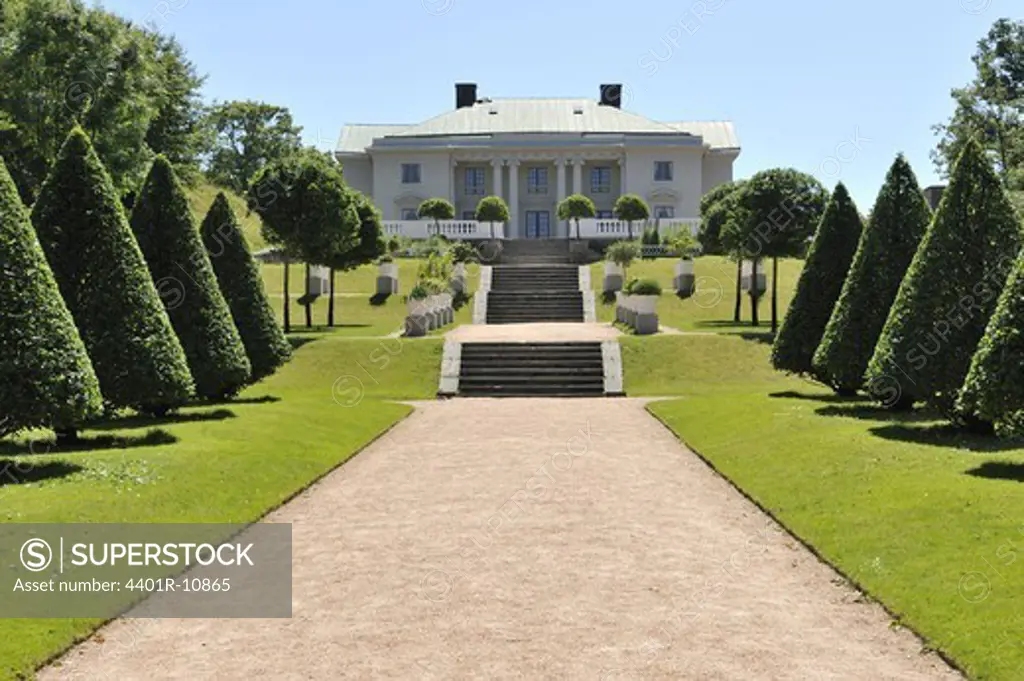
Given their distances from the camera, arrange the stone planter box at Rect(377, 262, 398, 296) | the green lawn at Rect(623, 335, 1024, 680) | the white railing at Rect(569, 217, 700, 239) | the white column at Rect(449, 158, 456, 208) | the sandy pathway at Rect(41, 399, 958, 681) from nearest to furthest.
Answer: the sandy pathway at Rect(41, 399, 958, 681) < the green lawn at Rect(623, 335, 1024, 680) < the stone planter box at Rect(377, 262, 398, 296) < the white railing at Rect(569, 217, 700, 239) < the white column at Rect(449, 158, 456, 208)

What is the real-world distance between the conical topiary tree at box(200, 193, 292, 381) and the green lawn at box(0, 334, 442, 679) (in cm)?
119

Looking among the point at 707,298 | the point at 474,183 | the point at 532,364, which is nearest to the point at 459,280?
the point at 707,298

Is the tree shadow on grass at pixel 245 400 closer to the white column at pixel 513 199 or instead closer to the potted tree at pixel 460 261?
the potted tree at pixel 460 261

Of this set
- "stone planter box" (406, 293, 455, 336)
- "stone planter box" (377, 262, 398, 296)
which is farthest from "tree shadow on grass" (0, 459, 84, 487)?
"stone planter box" (377, 262, 398, 296)

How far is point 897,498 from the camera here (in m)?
14.0

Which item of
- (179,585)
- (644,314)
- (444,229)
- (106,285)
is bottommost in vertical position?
(179,585)

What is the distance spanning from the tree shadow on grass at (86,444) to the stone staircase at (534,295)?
98.9 feet

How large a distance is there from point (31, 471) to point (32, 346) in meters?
1.90

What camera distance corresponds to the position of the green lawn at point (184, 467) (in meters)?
12.8

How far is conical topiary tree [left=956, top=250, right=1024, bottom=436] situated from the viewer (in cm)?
1570

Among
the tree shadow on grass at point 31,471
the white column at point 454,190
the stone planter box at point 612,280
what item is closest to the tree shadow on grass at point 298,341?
the stone planter box at point 612,280

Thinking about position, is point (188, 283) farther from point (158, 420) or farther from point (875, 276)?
point (875, 276)

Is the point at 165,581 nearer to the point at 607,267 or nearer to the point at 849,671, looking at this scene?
the point at 849,671

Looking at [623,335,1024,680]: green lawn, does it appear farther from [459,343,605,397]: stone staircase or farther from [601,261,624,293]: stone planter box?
[601,261,624,293]: stone planter box
